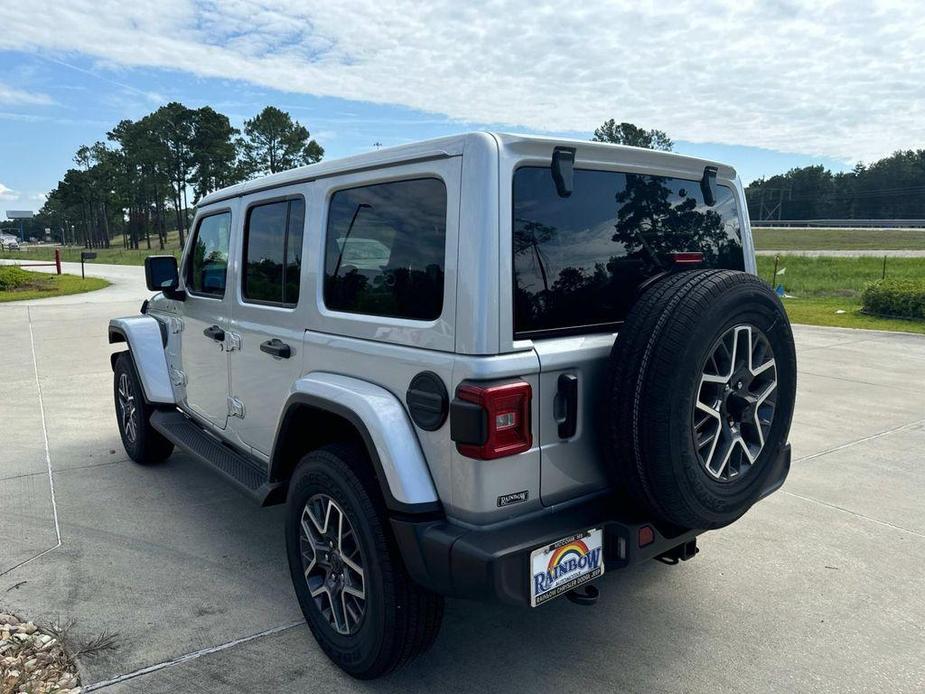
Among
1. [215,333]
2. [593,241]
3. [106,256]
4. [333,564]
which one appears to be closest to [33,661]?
[333,564]

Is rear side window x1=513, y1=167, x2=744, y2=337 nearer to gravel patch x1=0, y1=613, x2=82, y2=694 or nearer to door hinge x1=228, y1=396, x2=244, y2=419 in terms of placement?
door hinge x1=228, y1=396, x2=244, y2=419

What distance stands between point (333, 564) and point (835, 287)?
60.2ft

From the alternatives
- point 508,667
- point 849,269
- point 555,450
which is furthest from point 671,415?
point 849,269

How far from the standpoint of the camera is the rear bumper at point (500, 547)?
2.04 meters

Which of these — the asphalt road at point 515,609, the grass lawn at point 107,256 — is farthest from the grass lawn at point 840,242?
the asphalt road at point 515,609

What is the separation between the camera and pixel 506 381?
6.88ft

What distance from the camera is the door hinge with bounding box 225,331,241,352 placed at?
11.1 ft

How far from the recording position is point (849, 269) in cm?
2245

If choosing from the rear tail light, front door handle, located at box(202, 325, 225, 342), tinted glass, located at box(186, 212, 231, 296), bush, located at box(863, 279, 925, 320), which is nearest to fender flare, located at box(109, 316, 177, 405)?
tinted glass, located at box(186, 212, 231, 296)

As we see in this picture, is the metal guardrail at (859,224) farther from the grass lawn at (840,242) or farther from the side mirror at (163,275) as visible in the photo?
the side mirror at (163,275)

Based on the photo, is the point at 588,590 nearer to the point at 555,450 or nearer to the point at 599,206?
the point at 555,450

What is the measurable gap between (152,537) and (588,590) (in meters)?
2.60

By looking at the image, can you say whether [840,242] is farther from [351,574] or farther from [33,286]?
[351,574]

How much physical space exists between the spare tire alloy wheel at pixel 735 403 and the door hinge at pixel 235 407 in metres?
2.25
